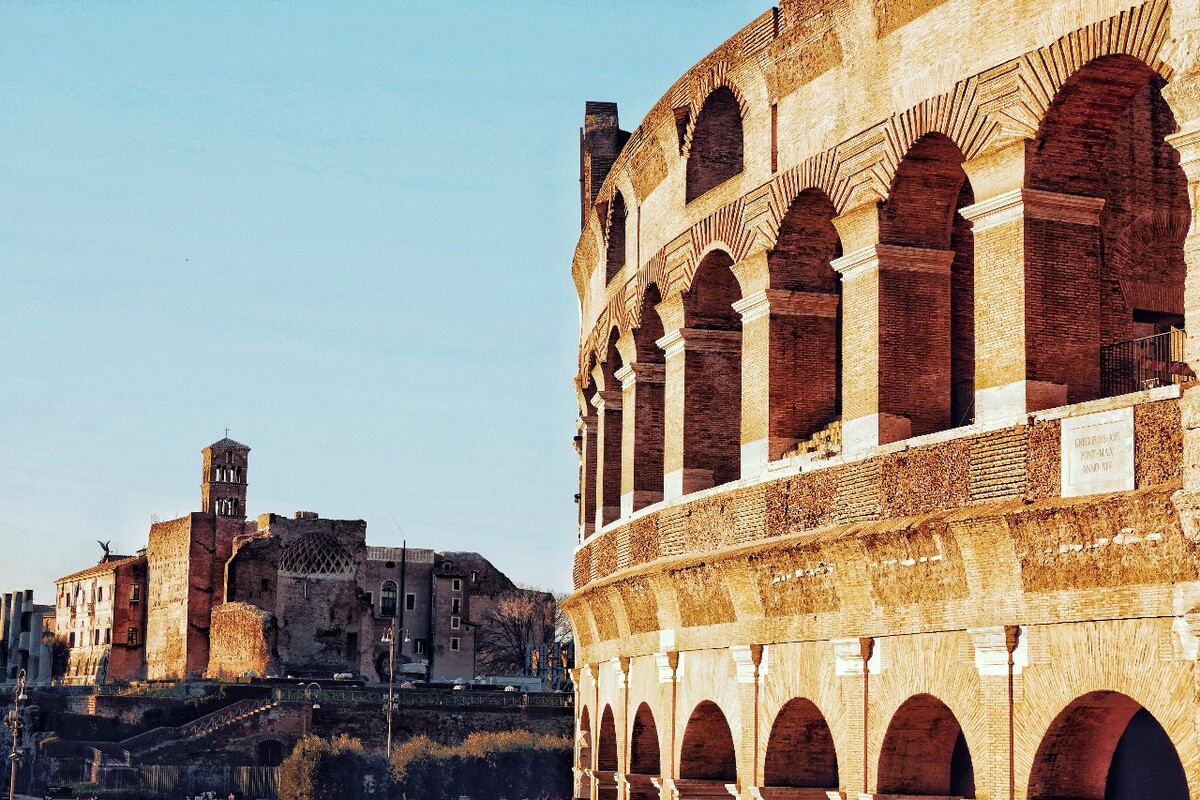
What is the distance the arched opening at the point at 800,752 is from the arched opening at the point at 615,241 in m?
7.93

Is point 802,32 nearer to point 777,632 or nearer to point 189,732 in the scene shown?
point 777,632

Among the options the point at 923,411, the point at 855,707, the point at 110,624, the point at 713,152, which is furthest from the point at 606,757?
the point at 110,624

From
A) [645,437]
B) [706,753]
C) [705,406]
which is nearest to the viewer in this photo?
[706,753]

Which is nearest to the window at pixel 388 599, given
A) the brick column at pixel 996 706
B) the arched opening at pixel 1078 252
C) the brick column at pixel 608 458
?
the brick column at pixel 608 458

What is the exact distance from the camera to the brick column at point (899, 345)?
50.6 feet

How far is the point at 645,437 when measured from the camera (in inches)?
848

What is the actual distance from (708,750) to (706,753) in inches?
1.4

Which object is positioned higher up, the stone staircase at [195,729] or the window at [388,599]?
the window at [388,599]

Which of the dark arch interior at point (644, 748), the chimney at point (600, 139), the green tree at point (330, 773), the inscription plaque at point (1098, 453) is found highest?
→ the chimney at point (600, 139)

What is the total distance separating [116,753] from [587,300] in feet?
111

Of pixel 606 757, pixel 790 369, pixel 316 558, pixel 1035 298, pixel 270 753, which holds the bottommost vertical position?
pixel 270 753

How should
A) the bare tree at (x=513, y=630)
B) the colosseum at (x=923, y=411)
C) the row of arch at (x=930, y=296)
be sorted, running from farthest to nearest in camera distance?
the bare tree at (x=513, y=630), the row of arch at (x=930, y=296), the colosseum at (x=923, y=411)

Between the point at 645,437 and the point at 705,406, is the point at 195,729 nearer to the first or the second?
the point at 645,437

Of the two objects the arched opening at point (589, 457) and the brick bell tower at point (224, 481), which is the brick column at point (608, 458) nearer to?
the arched opening at point (589, 457)
